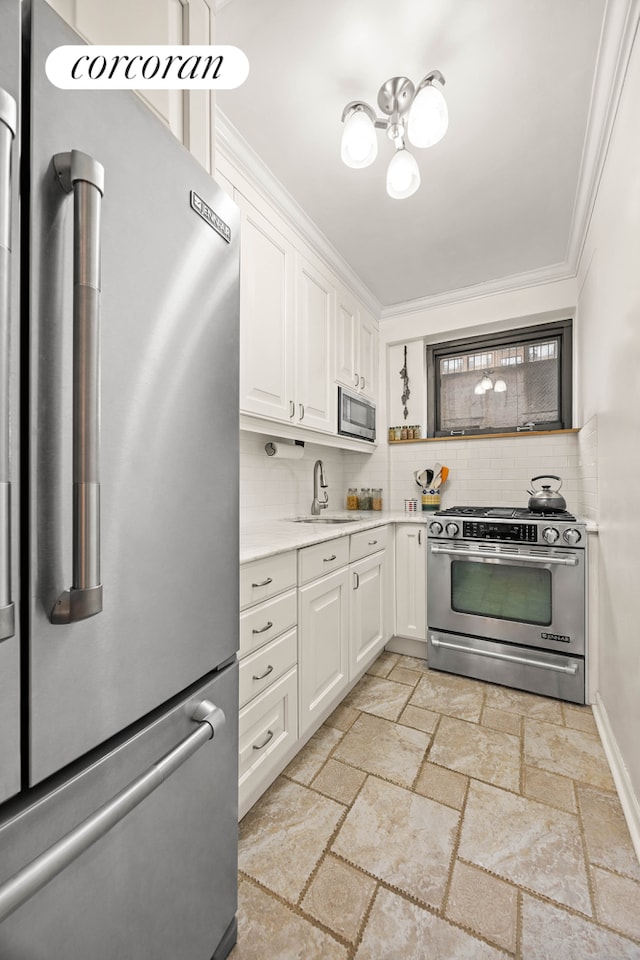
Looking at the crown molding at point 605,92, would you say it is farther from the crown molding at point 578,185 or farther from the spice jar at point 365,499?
the spice jar at point 365,499

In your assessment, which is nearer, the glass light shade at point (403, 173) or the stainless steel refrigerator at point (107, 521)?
the stainless steel refrigerator at point (107, 521)

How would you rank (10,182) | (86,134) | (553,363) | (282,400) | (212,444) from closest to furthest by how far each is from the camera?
(10,182) → (86,134) → (212,444) → (282,400) → (553,363)

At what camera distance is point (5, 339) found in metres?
0.47

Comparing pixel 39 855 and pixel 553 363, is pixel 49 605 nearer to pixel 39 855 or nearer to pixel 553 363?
pixel 39 855

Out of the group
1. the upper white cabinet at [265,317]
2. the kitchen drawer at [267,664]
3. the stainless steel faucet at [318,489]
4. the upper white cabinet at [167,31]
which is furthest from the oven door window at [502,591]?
the upper white cabinet at [167,31]

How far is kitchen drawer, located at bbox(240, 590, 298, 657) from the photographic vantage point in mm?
1328

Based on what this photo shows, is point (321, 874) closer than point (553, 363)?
Yes

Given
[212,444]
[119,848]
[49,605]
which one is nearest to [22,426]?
[49,605]

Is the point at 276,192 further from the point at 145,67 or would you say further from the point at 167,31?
Result: the point at 145,67

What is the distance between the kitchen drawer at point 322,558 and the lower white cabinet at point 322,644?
4cm

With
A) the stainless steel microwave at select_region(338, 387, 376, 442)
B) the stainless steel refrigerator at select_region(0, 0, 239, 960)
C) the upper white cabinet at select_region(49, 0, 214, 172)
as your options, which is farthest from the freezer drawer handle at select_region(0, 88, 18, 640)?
the stainless steel microwave at select_region(338, 387, 376, 442)

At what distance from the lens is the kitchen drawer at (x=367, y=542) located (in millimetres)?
2168

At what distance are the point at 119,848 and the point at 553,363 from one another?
3.42 metres

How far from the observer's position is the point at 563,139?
1776 mm
